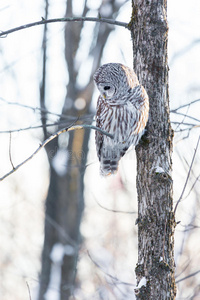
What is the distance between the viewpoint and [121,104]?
4.70m

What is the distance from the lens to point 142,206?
4152 mm

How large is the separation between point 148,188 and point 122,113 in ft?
3.06

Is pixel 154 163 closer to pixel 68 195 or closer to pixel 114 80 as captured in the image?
pixel 114 80

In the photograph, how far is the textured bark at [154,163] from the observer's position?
12.8ft

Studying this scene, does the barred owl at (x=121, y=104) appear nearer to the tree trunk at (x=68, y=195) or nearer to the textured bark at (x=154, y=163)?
the textured bark at (x=154, y=163)

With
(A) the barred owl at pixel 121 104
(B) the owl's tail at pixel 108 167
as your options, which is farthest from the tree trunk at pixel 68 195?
(A) the barred owl at pixel 121 104

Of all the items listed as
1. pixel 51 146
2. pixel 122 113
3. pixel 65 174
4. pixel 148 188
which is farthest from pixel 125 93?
pixel 65 174

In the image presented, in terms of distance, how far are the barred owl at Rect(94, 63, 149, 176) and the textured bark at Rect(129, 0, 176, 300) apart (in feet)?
0.35

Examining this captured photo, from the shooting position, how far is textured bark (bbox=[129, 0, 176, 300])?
3.89m

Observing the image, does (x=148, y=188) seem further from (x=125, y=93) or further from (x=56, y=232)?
(x=56, y=232)

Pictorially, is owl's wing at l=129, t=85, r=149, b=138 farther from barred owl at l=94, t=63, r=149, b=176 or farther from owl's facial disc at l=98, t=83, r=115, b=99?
owl's facial disc at l=98, t=83, r=115, b=99

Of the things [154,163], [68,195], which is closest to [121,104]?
[154,163]

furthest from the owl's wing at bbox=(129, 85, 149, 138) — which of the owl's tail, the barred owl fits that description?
the owl's tail

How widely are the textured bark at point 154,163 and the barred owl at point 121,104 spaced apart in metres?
0.11
